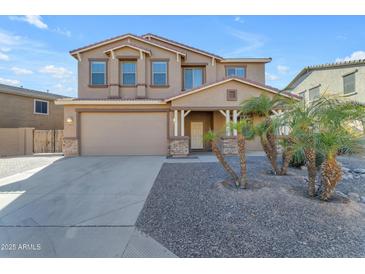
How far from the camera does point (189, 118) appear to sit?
1340 cm

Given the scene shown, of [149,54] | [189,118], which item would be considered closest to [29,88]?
[149,54]

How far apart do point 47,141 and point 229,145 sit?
12977 millimetres

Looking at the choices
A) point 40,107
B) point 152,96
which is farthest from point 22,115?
point 152,96

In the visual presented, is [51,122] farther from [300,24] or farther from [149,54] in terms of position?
[300,24]

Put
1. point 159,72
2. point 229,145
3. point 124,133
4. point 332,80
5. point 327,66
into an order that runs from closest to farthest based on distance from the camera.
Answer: point 229,145 → point 124,133 → point 159,72 → point 332,80 → point 327,66

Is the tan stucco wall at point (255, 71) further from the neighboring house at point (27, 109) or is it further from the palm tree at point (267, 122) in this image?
the neighboring house at point (27, 109)

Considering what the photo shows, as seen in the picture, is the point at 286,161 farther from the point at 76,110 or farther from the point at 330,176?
the point at 76,110

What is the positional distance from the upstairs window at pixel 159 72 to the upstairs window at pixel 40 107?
1147 centimetres

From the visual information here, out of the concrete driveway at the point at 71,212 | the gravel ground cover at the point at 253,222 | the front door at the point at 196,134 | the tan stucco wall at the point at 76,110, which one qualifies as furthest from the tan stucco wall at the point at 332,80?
the concrete driveway at the point at 71,212

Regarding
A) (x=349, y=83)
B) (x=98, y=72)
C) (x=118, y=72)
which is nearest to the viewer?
(x=118, y=72)

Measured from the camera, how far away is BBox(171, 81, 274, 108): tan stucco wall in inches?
438

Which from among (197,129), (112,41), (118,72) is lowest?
(197,129)

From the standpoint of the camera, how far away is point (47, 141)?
46.2 ft

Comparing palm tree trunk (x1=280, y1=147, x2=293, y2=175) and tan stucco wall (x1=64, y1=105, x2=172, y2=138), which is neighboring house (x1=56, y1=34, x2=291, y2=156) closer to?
tan stucco wall (x1=64, y1=105, x2=172, y2=138)
